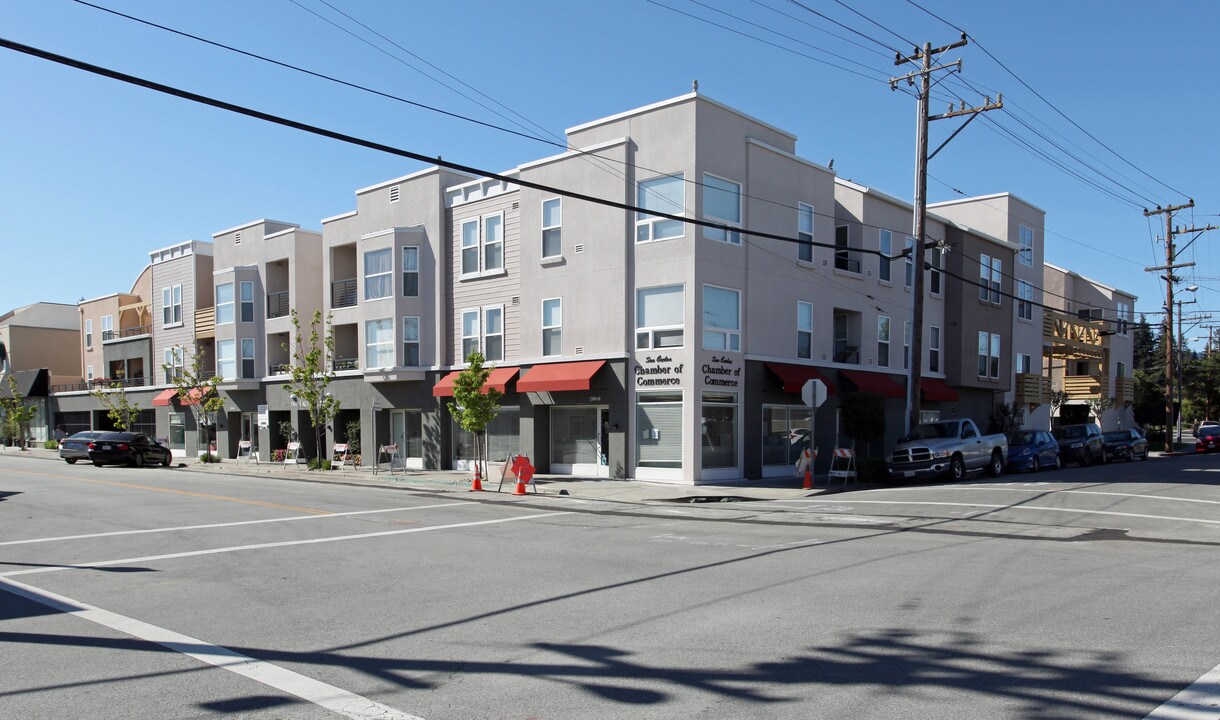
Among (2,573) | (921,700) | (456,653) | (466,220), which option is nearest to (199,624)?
(456,653)

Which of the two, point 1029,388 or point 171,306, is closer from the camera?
point 1029,388

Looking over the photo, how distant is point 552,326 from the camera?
26.8m

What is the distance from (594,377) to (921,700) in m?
19.9

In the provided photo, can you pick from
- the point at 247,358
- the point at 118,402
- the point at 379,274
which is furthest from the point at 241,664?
the point at 118,402

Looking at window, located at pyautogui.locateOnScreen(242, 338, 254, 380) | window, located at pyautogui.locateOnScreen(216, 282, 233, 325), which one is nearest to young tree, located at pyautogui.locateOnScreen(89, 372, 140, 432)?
window, located at pyautogui.locateOnScreen(216, 282, 233, 325)

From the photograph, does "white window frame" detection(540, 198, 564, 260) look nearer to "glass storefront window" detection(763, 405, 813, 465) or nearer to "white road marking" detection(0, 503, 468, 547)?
"glass storefront window" detection(763, 405, 813, 465)

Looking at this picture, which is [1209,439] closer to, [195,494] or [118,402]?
[195,494]

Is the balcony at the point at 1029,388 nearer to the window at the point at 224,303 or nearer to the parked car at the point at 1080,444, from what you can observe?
the parked car at the point at 1080,444

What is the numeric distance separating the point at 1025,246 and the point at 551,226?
2511 centimetres

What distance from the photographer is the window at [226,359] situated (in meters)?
38.8

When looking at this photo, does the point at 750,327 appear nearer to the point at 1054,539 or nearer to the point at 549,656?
the point at 1054,539

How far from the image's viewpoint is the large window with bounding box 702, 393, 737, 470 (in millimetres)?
23953

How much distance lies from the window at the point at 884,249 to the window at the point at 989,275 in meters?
6.47

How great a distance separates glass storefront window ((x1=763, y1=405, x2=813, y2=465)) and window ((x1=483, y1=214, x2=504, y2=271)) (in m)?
10.1
